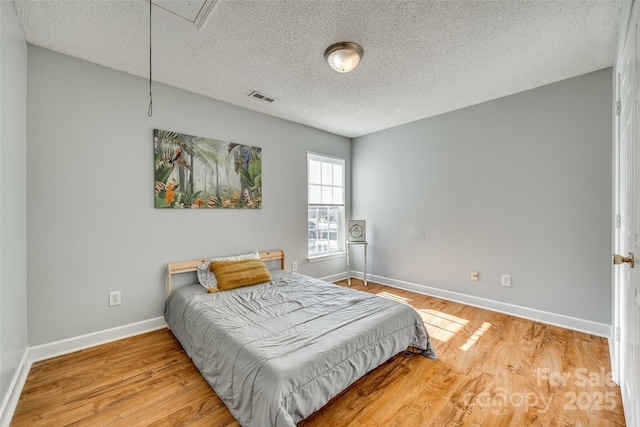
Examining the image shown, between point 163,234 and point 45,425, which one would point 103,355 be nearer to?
point 45,425

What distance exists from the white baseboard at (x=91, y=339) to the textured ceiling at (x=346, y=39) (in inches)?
Answer: 83.4

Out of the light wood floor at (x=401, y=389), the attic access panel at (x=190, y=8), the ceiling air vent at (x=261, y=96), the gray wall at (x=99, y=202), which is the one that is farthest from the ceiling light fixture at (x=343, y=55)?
the light wood floor at (x=401, y=389)

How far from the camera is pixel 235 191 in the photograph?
3.34 m

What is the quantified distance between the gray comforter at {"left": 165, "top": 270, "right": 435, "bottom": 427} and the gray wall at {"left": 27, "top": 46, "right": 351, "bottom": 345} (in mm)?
504

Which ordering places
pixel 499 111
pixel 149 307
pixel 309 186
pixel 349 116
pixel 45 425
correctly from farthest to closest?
pixel 309 186 < pixel 349 116 < pixel 499 111 < pixel 149 307 < pixel 45 425

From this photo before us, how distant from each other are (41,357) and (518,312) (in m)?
4.52

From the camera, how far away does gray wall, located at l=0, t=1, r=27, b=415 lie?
5.15ft

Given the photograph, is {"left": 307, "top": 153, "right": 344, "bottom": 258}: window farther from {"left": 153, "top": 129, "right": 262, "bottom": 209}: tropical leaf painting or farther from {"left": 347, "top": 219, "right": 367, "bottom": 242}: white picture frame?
{"left": 153, "top": 129, "right": 262, "bottom": 209}: tropical leaf painting

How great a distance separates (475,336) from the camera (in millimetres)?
2639

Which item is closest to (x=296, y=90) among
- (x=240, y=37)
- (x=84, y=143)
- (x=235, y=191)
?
(x=240, y=37)

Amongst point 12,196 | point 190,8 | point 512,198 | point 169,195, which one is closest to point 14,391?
point 12,196

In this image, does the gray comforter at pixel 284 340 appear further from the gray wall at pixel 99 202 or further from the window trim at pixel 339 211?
the window trim at pixel 339 211

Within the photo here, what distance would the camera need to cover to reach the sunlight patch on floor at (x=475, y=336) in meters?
2.45

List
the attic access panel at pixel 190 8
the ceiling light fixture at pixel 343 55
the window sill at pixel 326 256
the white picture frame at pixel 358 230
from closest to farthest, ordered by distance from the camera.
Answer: the attic access panel at pixel 190 8
the ceiling light fixture at pixel 343 55
the window sill at pixel 326 256
the white picture frame at pixel 358 230
